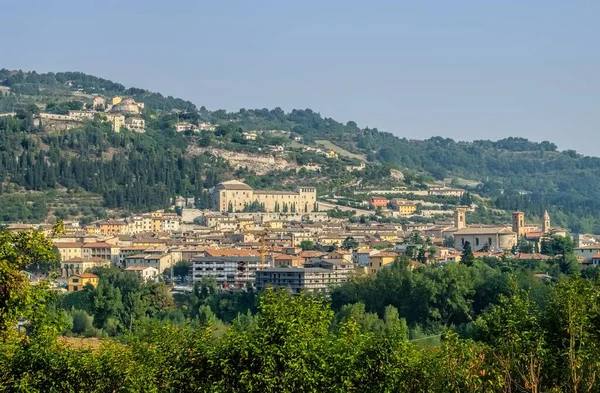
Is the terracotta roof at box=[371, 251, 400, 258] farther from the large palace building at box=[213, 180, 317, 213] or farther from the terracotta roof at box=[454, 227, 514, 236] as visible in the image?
the large palace building at box=[213, 180, 317, 213]

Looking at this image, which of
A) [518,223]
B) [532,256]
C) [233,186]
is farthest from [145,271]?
[233,186]

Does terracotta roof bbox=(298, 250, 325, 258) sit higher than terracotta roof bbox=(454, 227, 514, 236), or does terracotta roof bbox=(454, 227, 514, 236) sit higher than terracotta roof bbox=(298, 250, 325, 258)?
terracotta roof bbox=(454, 227, 514, 236)

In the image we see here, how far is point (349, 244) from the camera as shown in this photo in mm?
68438

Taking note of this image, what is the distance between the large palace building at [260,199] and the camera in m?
88.6

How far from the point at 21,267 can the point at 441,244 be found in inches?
2303

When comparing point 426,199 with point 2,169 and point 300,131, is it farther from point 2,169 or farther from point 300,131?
point 300,131

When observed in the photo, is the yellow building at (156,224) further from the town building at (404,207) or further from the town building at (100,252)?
the town building at (404,207)

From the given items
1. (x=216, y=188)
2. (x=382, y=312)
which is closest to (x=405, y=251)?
(x=382, y=312)

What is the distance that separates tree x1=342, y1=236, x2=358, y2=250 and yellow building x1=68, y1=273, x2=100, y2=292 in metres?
17.6

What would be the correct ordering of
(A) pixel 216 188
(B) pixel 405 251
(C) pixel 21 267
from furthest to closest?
(A) pixel 216 188
(B) pixel 405 251
(C) pixel 21 267

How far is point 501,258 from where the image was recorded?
57.1 meters

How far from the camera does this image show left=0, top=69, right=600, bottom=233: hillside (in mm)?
85062

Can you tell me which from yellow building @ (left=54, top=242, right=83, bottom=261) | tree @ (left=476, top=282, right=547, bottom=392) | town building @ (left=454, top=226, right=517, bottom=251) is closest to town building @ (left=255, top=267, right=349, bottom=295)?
yellow building @ (left=54, top=242, right=83, bottom=261)

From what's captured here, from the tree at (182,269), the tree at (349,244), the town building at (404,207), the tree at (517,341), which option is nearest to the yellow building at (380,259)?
the tree at (349,244)
